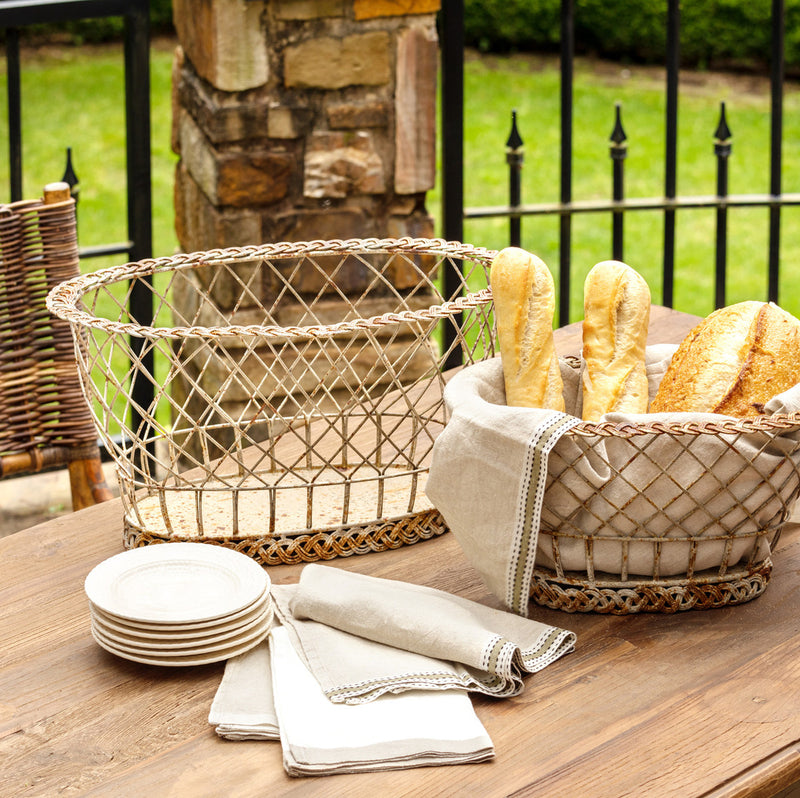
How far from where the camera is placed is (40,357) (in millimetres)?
1805

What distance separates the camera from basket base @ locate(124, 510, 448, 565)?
1.24 m

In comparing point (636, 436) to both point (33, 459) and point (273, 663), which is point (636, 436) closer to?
point (273, 663)

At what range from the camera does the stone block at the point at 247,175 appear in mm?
2385

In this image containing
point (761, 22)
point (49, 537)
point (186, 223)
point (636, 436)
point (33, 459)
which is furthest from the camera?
point (761, 22)

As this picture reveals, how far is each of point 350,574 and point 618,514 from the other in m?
0.27

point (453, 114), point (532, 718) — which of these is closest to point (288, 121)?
point (453, 114)

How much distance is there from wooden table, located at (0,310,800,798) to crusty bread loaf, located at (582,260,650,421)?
0.23 metres

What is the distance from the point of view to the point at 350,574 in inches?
45.6

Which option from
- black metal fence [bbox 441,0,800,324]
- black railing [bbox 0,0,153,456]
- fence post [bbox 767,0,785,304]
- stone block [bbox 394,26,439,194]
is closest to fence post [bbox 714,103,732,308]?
black metal fence [bbox 441,0,800,324]

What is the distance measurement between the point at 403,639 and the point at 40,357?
38.2 inches

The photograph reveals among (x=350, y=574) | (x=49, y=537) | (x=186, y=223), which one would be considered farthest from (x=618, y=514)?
(x=186, y=223)

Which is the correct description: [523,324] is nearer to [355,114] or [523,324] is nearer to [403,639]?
[403,639]

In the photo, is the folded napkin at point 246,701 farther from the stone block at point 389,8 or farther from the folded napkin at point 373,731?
the stone block at point 389,8

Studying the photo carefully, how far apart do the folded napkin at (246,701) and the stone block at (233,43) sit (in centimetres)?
153
